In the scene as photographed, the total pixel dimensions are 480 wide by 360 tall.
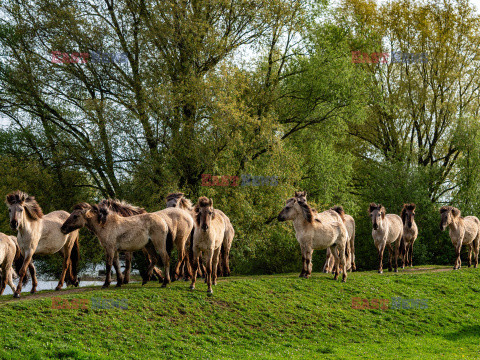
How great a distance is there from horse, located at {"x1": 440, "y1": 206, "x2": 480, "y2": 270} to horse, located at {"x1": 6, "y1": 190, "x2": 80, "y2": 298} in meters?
16.8

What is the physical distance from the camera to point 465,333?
55.6 ft

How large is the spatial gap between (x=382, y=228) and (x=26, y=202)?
15144mm

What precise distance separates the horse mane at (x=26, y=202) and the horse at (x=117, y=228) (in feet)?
2.98

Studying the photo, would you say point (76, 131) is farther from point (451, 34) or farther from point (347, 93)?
point (451, 34)

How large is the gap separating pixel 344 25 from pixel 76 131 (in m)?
20.4

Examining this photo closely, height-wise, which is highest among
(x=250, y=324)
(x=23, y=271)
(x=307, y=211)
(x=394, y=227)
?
(x=307, y=211)

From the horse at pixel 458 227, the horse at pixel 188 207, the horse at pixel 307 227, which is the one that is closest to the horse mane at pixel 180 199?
the horse at pixel 188 207

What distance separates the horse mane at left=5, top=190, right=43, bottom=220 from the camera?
1408 cm

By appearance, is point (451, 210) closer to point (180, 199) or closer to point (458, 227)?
point (458, 227)

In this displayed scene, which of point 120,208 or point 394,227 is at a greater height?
point 394,227

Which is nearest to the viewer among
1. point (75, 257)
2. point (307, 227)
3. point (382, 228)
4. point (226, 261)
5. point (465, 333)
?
point (465, 333)

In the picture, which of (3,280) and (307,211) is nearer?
(3,280)

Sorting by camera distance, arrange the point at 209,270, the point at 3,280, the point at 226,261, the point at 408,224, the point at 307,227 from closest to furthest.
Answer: the point at 3,280 < the point at 209,270 < the point at 307,227 < the point at 226,261 < the point at 408,224

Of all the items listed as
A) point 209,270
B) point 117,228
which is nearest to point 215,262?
point 209,270
